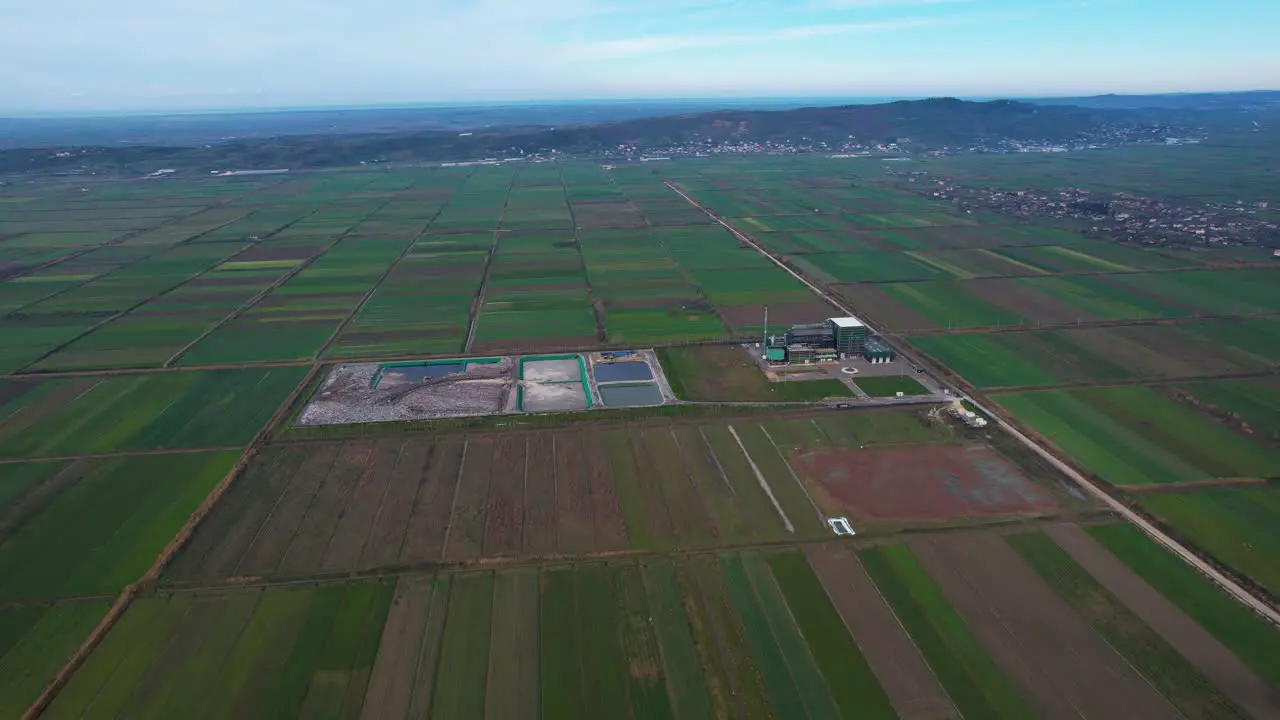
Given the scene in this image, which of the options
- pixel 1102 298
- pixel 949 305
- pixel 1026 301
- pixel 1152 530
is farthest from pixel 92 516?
pixel 1102 298

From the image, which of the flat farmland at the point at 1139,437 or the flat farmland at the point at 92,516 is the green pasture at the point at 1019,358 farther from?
the flat farmland at the point at 92,516

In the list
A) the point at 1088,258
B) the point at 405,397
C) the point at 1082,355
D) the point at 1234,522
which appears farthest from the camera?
the point at 1088,258

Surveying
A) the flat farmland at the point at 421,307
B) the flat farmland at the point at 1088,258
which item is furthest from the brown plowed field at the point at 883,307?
the flat farmland at the point at 421,307

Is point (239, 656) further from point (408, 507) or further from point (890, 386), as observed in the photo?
point (890, 386)

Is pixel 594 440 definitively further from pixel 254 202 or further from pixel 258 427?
pixel 254 202

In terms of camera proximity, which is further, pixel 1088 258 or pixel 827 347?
pixel 1088 258

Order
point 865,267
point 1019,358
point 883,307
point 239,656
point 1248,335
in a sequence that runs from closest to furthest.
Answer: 1. point 239,656
2. point 1019,358
3. point 1248,335
4. point 883,307
5. point 865,267

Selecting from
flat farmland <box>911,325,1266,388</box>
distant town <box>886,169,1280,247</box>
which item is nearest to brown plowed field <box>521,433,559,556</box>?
flat farmland <box>911,325,1266,388</box>
